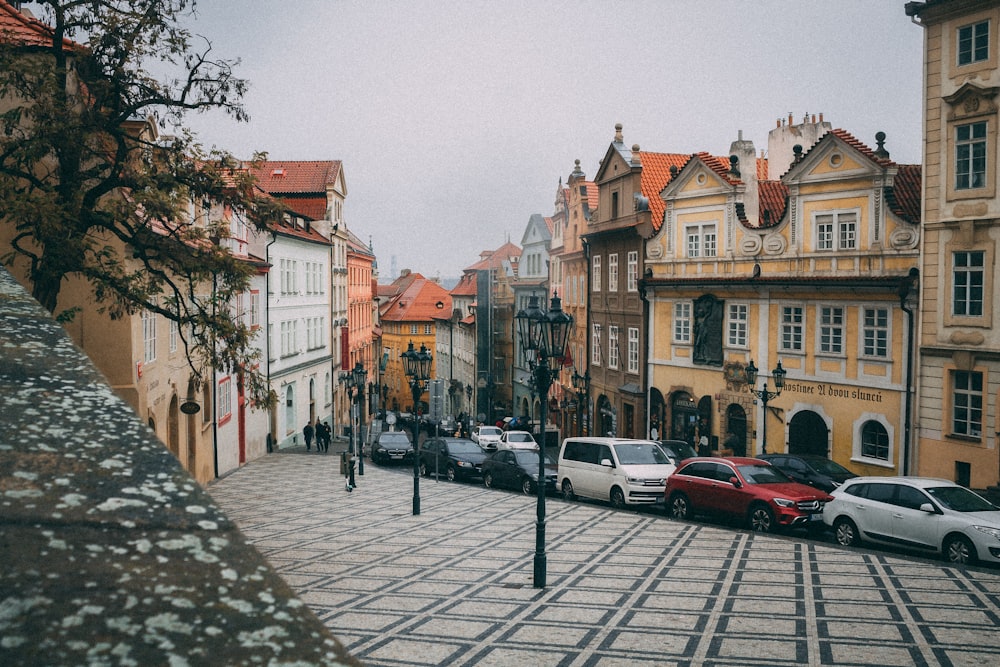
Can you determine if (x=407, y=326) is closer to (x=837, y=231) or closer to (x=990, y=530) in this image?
(x=837, y=231)

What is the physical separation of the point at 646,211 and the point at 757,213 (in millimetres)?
6526

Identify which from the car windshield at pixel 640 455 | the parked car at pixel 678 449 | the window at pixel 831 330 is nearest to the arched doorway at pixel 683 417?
the parked car at pixel 678 449

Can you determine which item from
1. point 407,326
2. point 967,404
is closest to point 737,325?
point 967,404

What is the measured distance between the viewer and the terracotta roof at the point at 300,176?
57.1 metres

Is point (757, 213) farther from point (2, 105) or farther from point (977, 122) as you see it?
point (2, 105)

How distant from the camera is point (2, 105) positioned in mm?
18328

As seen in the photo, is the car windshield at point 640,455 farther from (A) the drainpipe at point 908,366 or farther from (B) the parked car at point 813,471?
(A) the drainpipe at point 908,366

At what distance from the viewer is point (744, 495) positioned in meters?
20.0

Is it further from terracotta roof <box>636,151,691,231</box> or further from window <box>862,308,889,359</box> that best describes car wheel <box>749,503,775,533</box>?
terracotta roof <box>636,151,691,231</box>

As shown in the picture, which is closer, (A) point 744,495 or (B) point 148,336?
(A) point 744,495

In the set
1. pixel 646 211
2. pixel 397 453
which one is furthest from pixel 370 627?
pixel 646 211

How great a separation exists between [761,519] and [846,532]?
2.08m

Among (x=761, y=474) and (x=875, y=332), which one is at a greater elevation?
(x=875, y=332)

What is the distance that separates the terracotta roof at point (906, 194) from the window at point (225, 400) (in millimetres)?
24837
